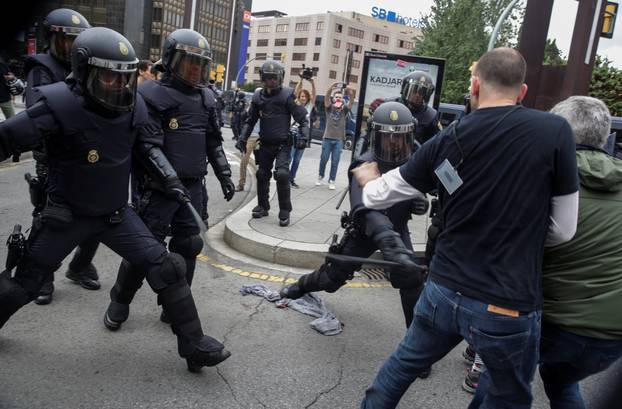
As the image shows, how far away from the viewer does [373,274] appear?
538 cm

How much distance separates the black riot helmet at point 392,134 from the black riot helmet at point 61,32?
→ 2.31m

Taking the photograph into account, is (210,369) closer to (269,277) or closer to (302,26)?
(269,277)

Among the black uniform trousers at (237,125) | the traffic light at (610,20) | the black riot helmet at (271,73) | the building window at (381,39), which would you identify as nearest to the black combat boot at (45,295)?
the black riot helmet at (271,73)

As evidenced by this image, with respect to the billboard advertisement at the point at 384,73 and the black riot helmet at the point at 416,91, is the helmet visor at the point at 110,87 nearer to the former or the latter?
the black riot helmet at the point at 416,91

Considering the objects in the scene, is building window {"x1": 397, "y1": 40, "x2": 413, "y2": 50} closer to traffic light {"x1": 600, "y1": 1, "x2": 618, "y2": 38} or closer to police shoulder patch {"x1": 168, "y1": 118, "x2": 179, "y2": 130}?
traffic light {"x1": 600, "y1": 1, "x2": 618, "y2": 38}

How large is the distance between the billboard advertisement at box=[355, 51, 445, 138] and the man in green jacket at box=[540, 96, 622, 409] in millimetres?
6803

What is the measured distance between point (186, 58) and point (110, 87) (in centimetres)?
102

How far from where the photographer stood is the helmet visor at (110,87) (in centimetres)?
275

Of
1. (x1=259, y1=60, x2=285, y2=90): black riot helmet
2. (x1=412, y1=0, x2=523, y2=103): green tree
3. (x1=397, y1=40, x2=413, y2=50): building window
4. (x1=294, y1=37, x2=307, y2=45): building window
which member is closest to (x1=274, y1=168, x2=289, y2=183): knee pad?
(x1=259, y1=60, x2=285, y2=90): black riot helmet

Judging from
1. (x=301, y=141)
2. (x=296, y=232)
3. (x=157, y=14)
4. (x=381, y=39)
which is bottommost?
(x=296, y=232)

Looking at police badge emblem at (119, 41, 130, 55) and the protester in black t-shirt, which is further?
police badge emblem at (119, 41, 130, 55)

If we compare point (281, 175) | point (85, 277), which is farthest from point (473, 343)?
point (281, 175)

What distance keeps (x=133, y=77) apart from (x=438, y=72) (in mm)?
6534

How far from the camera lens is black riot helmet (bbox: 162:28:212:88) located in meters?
3.69
